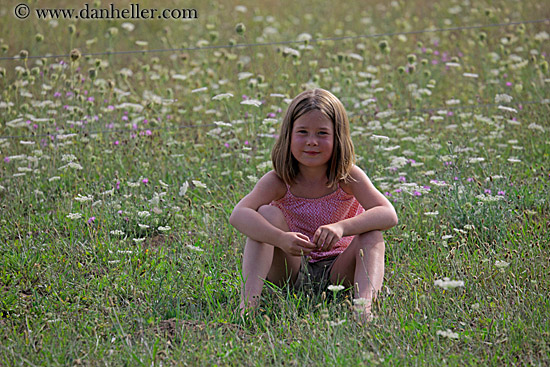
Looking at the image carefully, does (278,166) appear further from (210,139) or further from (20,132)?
(20,132)

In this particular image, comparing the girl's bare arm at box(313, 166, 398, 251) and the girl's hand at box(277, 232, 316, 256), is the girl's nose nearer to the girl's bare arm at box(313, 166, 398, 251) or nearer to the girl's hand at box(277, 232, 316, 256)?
the girl's bare arm at box(313, 166, 398, 251)

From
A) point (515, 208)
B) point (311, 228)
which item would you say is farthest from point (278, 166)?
point (515, 208)

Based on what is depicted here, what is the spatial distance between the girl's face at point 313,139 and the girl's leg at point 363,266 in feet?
1.13

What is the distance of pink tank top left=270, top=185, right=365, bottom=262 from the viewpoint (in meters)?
2.79

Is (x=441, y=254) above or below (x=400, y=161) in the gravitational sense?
below

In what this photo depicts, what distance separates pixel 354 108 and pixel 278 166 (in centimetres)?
247

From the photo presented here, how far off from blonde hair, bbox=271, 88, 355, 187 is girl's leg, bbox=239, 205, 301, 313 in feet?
0.67

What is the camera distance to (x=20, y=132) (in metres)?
4.54

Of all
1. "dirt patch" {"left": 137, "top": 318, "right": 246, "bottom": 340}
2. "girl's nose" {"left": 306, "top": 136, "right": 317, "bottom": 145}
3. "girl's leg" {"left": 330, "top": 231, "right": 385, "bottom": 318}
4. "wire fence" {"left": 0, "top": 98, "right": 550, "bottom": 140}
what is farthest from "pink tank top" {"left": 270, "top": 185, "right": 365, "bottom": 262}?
"wire fence" {"left": 0, "top": 98, "right": 550, "bottom": 140}

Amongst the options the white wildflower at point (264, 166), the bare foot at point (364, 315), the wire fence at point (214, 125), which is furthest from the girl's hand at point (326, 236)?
the wire fence at point (214, 125)

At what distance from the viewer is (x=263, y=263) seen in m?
2.63

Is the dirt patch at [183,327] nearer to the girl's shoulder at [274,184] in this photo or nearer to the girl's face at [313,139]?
the girl's shoulder at [274,184]

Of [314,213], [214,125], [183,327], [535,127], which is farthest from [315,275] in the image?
[214,125]

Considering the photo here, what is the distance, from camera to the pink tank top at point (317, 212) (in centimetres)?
279
